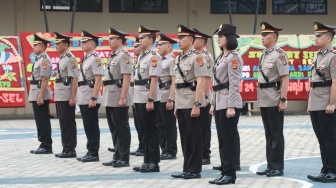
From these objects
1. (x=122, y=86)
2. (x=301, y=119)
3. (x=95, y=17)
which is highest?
(x=95, y=17)

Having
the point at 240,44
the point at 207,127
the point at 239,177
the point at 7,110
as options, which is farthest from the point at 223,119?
the point at 7,110

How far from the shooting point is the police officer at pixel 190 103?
11.2 metres

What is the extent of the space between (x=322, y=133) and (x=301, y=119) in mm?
14190

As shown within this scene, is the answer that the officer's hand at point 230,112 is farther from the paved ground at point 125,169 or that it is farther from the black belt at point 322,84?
the black belt at point 322,84

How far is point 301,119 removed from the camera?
25.3 metres

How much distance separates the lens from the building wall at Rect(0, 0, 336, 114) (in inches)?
1064

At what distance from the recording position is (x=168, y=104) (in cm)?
1422

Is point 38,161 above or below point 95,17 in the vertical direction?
below

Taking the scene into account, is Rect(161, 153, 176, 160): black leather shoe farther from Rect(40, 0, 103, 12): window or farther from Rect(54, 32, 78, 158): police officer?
Rect(40, 0, 103, 12): window

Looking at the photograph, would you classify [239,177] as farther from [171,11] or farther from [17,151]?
[171,11]

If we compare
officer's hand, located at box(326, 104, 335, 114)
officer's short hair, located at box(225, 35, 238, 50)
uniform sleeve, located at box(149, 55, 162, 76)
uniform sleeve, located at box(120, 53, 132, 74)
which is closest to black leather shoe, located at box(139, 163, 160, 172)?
uniform sleeve, located at box(149, 55, 162, 76)

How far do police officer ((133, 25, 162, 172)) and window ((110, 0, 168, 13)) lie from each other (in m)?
15.2

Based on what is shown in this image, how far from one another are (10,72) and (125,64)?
37.6ft

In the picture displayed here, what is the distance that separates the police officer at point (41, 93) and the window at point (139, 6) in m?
12.4
